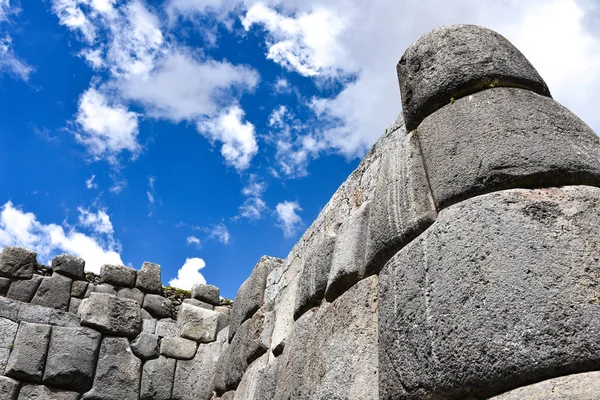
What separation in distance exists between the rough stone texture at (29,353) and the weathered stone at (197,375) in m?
1.21

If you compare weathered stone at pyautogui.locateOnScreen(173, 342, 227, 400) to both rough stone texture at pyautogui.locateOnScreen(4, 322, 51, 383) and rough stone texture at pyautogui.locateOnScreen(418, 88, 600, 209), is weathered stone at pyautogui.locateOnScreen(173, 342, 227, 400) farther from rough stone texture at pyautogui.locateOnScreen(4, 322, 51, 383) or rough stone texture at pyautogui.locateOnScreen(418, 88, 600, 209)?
rough stone texture at pyautogui.locateOnScreen(418, 88, 600, 209)

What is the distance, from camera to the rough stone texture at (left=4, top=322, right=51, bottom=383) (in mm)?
4898

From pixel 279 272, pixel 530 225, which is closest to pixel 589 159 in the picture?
pixel 530 225

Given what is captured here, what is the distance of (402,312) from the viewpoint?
2312mm

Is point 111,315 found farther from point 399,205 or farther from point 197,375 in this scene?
point 399,205

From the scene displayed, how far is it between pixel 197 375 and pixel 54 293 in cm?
173

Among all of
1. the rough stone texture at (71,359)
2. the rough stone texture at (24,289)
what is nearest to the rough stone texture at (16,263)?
the rough stone texture at (24,289)

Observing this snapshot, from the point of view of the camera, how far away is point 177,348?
18.6 ft

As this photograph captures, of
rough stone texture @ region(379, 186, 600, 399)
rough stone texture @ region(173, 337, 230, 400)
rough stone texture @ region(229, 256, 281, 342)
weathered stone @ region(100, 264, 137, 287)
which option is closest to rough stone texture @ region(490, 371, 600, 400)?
rough stone texture @ region(379, 186, 600, 399)

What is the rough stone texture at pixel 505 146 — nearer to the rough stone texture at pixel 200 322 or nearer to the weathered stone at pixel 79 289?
the rough stone texture at pixel 200 322

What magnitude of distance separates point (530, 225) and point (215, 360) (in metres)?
4.21

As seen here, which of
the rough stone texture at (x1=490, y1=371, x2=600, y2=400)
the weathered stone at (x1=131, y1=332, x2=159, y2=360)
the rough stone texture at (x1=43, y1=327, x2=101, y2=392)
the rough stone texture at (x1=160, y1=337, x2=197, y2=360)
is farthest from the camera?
the rough stone texture at (x1=160, y1=337, x2=197, y2=360)

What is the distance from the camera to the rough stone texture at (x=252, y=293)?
489 cm

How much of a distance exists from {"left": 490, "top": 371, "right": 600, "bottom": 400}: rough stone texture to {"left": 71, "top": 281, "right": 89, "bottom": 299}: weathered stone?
521 centimetres
